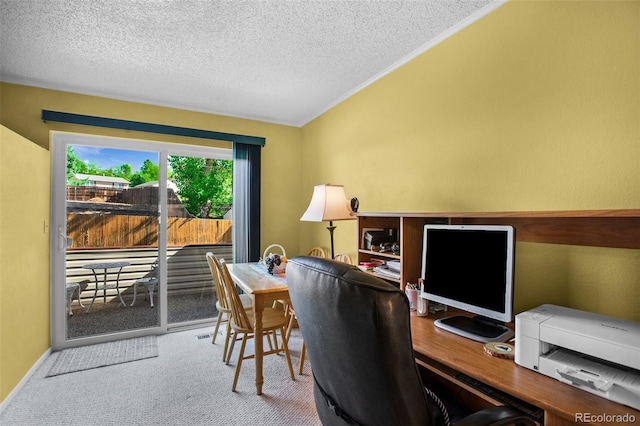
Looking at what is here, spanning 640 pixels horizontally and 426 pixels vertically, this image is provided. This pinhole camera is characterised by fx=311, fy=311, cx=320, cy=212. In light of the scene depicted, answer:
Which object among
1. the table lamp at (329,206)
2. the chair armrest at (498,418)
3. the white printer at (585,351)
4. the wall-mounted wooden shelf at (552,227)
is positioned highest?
the table lamp at (329,206)

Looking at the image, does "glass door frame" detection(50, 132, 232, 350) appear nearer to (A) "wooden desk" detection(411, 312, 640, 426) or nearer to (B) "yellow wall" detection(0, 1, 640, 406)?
(B) "yellow wall" detection(0, 1, 640, 406)

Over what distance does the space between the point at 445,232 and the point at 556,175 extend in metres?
0.57

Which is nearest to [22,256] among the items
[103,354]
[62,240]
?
[62,240]

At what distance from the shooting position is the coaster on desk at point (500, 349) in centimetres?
118

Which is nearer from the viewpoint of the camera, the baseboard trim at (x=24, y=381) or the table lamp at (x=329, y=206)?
the baseboard trim at (x=24, y=381)

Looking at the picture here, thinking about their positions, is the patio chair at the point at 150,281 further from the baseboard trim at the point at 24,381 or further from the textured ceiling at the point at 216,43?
the textured ceiling at the point at 216,43

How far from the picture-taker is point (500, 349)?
1.21 meters

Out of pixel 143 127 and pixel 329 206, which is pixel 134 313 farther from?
pixel 329 206

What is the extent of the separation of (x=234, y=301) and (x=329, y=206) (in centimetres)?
101

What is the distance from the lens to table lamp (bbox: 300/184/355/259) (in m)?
2.46

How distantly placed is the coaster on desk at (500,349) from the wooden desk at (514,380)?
2 cm

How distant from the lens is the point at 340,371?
910 mm

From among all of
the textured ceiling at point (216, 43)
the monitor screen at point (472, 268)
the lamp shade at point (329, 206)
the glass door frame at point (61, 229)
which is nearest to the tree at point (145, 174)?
the glass door frame at point (61, 229)

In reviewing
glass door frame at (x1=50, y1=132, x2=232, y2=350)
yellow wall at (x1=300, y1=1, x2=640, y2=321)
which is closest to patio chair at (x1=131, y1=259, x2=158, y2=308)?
glass door frame at (x1=50, y1=132, x2=232, y2=350)
